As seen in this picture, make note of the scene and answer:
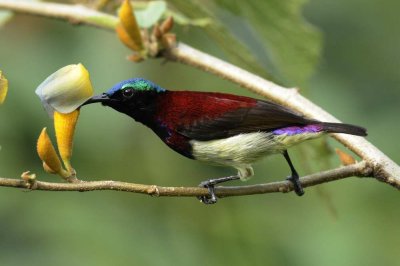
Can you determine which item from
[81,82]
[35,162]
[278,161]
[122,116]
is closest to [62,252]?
[35,162]

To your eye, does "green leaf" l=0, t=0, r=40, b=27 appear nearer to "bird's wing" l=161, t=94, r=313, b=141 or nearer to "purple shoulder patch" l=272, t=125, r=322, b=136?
"bird's wing" l=161, t=94, r=313, b=141

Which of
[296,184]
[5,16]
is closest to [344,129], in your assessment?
[296,184]

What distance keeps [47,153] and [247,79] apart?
905 millimetres

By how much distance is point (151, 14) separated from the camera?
10.2 ft

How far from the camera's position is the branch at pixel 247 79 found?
2443 mm

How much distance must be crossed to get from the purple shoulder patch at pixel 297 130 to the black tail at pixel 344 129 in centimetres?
4

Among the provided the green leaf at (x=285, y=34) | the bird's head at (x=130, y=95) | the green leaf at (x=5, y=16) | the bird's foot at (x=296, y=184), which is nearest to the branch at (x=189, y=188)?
the bird's foot at (x=296, y=184)

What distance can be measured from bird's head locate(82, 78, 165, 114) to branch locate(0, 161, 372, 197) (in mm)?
569

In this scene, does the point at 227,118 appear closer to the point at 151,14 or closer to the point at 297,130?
the point at 297,130

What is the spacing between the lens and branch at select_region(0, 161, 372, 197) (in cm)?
216

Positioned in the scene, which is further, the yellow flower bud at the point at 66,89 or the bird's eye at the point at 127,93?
the bird's eye at the point at 127,93

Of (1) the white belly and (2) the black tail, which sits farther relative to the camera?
(1) the white belly

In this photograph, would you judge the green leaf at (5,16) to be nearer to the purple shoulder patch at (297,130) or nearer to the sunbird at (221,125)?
the sunbird at (221,125)

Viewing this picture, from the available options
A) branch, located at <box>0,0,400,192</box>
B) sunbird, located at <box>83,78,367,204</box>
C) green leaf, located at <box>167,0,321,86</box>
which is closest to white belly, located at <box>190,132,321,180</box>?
sunbird, located at <box>83,78,367,204</box>
